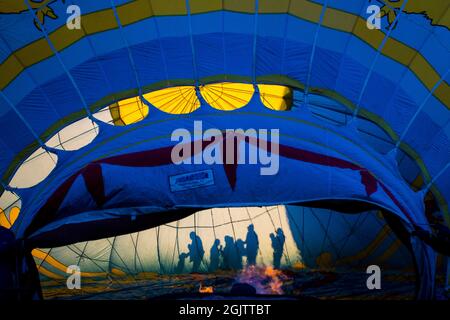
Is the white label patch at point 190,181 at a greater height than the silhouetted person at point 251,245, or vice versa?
the white label patch at point 190,181

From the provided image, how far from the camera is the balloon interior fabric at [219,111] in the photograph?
5.43 meters

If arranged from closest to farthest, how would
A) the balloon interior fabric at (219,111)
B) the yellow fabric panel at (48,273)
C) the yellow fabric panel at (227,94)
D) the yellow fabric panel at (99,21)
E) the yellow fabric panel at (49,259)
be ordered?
the balloon interior fabric at (219,111) → the yellow fabric panel at (99,21) → the yellow fabric panel at (227,94) → the yellow fabric panel at (49,259) → the yellow fabric panel at (48,273)

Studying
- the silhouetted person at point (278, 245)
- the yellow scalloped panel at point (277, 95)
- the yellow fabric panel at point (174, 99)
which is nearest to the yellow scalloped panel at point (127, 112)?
the yellow fabric panel at point (174, 99)

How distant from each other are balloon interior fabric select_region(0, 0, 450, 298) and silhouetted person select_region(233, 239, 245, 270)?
3751 millimetres

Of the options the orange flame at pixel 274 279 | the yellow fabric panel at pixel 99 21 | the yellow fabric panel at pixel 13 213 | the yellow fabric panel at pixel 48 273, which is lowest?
the orange flame at pixel 274 279

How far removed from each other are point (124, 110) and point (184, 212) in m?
3.44

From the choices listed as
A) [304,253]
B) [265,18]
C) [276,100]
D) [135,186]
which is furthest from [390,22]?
[304,253]

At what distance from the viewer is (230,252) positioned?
10.4 meters

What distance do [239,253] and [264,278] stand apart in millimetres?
1058

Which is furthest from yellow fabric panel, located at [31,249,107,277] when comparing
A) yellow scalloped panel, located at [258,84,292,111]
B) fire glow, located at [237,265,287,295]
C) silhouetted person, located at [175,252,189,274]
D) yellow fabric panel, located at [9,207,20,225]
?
yellow scalloped panel, located at [258,84,292,111]

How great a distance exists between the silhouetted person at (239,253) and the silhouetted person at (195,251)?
0.59 metres

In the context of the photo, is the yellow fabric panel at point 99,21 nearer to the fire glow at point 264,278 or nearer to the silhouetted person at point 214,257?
the fire glow at point 264,278

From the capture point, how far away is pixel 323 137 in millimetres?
5734

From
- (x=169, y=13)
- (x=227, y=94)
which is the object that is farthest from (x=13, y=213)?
(x=169, y=13)
